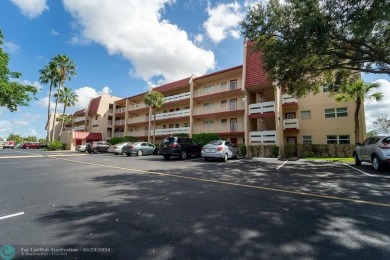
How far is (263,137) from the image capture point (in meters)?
21.1

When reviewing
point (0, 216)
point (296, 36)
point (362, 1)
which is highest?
point (362, 1)

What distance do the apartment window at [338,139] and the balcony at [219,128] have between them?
29.3 feet

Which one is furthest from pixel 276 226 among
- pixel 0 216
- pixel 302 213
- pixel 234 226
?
pixel 0 216

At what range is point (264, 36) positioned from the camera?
1184cm

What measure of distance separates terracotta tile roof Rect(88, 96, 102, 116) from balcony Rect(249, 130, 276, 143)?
3540 centimetres

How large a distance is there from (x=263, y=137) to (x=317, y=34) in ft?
42.4

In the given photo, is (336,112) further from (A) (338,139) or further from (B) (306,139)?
(B) (306,139)

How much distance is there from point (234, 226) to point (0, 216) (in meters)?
4.87

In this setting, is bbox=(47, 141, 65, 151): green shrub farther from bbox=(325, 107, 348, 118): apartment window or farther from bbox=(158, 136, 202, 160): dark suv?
bbox=(325, 107, 348, 118): apartment window

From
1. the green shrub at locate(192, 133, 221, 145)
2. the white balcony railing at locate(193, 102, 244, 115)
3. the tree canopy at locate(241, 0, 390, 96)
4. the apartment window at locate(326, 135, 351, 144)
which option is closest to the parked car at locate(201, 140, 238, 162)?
the tree canopy at locate(241, 0, 390, 96)

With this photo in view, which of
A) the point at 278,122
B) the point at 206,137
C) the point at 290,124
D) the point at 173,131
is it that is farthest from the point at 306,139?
the point at 173,131

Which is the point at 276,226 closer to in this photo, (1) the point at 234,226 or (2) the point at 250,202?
(1) the point at 234,226

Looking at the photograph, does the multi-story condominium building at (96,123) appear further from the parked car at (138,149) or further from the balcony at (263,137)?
the balcony at (263,137)

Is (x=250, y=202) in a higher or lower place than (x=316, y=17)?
lower
